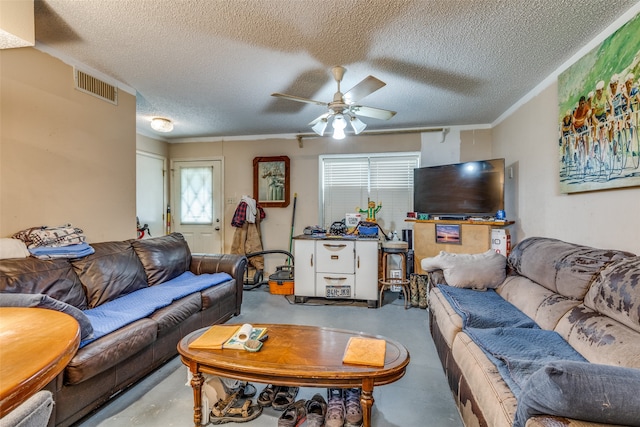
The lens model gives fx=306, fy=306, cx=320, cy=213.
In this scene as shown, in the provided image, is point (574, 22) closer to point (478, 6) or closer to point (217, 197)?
point (478, 6)

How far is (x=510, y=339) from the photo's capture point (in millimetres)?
1693

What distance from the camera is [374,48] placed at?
238 centimetres

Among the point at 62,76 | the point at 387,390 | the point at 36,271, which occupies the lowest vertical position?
the point at 387,390

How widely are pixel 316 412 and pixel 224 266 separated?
213cm

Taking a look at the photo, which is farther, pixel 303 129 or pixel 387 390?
pixel 303 129

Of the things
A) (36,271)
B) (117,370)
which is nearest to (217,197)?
(36,271)

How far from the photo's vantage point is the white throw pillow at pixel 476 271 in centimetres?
267

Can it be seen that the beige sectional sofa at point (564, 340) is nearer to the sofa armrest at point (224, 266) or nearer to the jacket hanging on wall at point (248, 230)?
the sofa armrest at point (224, 266)

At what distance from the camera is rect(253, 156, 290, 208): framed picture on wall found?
199 inches

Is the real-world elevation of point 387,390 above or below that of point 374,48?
below

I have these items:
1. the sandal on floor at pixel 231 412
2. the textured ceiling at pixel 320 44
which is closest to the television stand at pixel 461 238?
the textured ceiling at pixel 320 44

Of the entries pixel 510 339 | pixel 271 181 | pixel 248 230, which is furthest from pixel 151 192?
pixel 510 339

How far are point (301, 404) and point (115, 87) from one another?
336 centimetres

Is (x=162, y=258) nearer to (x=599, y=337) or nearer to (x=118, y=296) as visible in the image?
(x=118, y=296)
